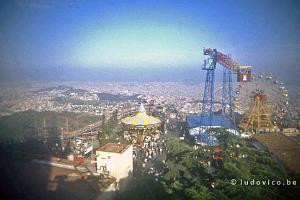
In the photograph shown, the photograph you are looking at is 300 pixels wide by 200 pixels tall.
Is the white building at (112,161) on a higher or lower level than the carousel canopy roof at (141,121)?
lower

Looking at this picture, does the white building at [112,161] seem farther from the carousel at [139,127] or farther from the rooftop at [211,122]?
the rooftop at [211,122]

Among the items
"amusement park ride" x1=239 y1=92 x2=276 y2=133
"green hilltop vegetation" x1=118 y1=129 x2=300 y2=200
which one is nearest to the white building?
"green hilltop vegetation" x1=118 y1=129 x2=300 y2=200

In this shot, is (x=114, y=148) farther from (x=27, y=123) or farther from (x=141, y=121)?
(x=27, y=123)

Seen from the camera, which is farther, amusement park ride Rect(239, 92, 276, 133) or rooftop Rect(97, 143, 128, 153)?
amusement park ride Rect(239, 92, 276, 133)

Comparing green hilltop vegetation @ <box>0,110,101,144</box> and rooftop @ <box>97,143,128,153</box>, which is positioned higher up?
rooftop @ <box>97,143,128,153</box>

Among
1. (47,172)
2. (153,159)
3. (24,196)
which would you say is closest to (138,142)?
(153,159)

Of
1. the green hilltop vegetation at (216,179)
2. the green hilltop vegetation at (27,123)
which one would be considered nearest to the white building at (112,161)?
the green hilltop vegetation at (216,179)

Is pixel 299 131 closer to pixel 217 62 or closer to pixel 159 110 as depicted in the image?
pixel 217 62

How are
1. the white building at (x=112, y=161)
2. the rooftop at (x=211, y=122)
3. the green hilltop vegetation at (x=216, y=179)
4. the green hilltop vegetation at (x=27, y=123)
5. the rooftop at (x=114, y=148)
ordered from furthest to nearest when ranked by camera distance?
the rooftop at (x=211, y=122) → the green hilltop vegetation at (x=27, y=123) → the rooftop at (x=114, y=148) → the white building at (x=112, y=161) → the green hilltop vegetation at (x=216, y=179)

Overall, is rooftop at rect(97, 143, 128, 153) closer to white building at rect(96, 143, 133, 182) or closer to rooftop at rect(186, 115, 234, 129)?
white building at rect(96, 143, 133, 182)
